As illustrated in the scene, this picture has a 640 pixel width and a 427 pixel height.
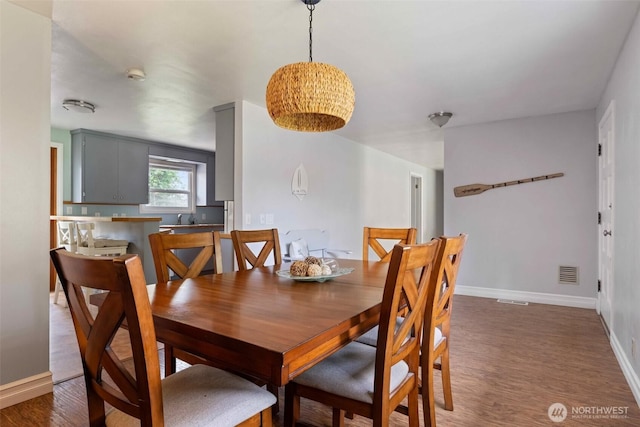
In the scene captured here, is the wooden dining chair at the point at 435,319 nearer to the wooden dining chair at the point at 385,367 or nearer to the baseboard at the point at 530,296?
the wooden dining chair at the point at 385,367

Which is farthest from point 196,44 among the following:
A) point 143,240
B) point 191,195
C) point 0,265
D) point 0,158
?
point 191,195

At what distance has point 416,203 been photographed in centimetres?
866

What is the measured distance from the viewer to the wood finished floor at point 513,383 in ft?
5.96

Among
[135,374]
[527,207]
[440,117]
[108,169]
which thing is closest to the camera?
[135,374]

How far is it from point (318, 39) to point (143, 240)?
10.2 ft

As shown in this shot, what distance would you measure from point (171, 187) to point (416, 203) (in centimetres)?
559

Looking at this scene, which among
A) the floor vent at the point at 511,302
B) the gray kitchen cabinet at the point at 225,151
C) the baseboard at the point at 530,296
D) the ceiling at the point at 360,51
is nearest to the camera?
the ceiling at the point at 360,51

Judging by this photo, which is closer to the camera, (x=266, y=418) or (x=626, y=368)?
(x=266, y=418)

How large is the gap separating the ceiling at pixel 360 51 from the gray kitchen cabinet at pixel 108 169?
956mm

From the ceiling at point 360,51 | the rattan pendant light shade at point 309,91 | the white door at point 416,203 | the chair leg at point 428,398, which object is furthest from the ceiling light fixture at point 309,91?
the white door at point 416,203

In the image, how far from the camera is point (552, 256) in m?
4.20

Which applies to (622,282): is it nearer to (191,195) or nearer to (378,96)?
(378,96)

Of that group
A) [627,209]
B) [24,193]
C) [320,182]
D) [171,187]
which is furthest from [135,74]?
[627,209]

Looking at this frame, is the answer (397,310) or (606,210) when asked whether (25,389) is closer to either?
(397,310)
